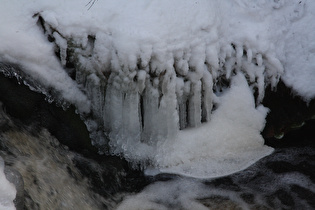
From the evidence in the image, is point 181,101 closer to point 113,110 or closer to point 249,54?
point 113,110

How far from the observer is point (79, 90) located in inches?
131

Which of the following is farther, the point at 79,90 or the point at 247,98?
the point at 247,98

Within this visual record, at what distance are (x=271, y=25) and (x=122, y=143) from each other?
166cm

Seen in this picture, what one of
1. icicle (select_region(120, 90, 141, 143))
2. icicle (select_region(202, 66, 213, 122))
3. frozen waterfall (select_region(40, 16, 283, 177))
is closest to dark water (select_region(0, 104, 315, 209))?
frozen waterfall (select_region(40, 16, 283, 177))

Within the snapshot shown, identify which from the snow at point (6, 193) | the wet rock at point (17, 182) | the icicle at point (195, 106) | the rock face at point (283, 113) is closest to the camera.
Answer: the snow at point (6, 193)

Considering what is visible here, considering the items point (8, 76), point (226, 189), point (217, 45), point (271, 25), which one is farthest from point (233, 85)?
point (8, 76)

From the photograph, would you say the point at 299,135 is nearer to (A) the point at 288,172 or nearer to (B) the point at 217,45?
(A) the point at 288,172

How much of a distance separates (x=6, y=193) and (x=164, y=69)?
4.97 feet

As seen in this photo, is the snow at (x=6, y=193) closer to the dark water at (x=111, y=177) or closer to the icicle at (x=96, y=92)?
the dark water at (x=111, y=177)

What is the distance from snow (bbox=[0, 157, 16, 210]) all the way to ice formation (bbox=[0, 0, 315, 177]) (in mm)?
1132

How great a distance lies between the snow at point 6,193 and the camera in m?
2.08

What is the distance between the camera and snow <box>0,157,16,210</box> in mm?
2082

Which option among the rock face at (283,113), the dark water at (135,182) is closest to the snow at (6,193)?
the dark water at (135,182)

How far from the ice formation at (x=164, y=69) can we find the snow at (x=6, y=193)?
3.71 ft
